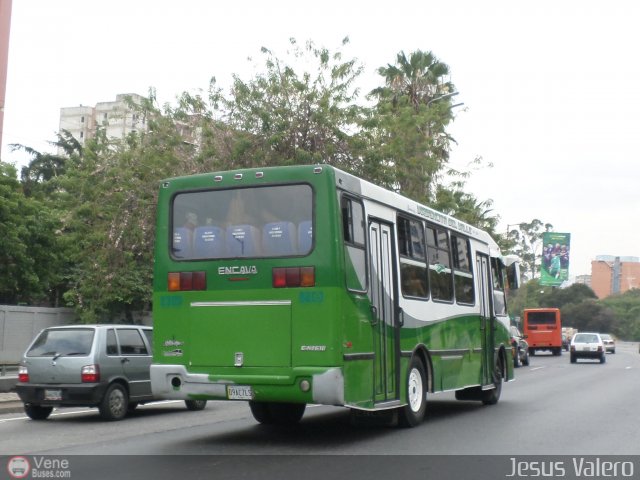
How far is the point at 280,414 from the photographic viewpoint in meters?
13.4

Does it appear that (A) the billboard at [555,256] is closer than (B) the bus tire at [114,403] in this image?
No

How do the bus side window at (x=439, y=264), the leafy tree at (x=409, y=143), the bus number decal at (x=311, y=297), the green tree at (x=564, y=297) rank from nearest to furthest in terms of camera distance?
the bus number decal at (x=311, y=297) < the bus side window at (x=439, y=264) < the leafy tree at (x=409, y=143) < the green tree at (x=564, y=297)

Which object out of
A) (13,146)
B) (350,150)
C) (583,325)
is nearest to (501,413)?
(350,150)

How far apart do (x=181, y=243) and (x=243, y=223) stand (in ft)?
3.05

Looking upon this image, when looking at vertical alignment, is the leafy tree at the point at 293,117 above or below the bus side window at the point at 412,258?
above

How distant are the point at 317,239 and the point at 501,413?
6.54 m

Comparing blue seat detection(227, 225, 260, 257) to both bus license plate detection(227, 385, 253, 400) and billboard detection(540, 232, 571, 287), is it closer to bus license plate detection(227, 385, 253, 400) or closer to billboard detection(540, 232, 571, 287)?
bus license plate detection(227, 385, 253, 400)

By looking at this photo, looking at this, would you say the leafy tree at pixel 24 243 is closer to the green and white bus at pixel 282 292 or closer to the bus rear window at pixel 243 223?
the bus rear window at pixel 243 223

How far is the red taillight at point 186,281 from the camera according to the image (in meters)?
11.1

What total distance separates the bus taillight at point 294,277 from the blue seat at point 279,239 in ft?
0.71

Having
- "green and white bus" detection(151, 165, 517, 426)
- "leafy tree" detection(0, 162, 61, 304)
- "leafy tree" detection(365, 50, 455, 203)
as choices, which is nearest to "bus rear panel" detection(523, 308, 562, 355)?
"leafy tree" detection(365, 50, 455, 203)

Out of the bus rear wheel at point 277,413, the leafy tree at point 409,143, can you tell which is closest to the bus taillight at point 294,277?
the bus rear wheel at point 277,413

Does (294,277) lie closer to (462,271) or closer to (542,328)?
(462,271)

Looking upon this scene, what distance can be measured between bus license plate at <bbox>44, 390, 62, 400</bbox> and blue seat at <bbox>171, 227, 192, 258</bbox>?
13.4ft
